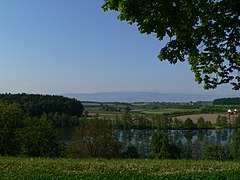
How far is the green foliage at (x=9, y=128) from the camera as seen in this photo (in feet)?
165

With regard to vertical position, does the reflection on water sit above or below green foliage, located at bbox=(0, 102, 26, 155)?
below

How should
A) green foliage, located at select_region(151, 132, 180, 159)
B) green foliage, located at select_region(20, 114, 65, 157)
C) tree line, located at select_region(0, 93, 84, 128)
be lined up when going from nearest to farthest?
green foliage, located at select_region(20, 114, 65, 157)
green foliage, located at select_region(151, 132, 180, 159)
tree line, located at select_region(0, 93, 84, 128)

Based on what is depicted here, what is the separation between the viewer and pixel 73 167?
2194 centimetres

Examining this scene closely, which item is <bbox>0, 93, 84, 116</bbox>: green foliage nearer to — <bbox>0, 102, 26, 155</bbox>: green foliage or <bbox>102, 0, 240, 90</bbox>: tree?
<bbox>0, 102, 26, 155</bbox>: green foliage

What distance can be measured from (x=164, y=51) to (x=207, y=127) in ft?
524

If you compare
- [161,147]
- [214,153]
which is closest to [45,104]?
[161,147]

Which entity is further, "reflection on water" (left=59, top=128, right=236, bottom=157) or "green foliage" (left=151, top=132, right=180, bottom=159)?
"reflection on water" (left=59, top=128, right=236, bottom=157)

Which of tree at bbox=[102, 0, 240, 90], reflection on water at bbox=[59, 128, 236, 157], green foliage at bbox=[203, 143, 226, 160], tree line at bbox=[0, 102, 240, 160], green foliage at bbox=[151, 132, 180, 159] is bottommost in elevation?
reflection on water at bbox=[59, 128, 236, 157]

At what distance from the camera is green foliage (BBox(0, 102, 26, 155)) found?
165ft

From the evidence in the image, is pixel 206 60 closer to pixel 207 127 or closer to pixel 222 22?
pixel 222 22

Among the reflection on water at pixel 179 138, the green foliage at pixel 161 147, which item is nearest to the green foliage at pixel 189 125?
the reflection on water at pixel 179 138

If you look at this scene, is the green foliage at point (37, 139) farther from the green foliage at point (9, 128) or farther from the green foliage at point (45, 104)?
the green foliage at point (45, 104)

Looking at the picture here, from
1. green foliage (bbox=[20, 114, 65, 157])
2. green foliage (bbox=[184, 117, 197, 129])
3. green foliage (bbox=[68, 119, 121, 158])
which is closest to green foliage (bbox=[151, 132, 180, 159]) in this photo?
green foliage (bbox=[68, 119, 121, 158])

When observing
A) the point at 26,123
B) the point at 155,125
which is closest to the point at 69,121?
the point at 155,125
